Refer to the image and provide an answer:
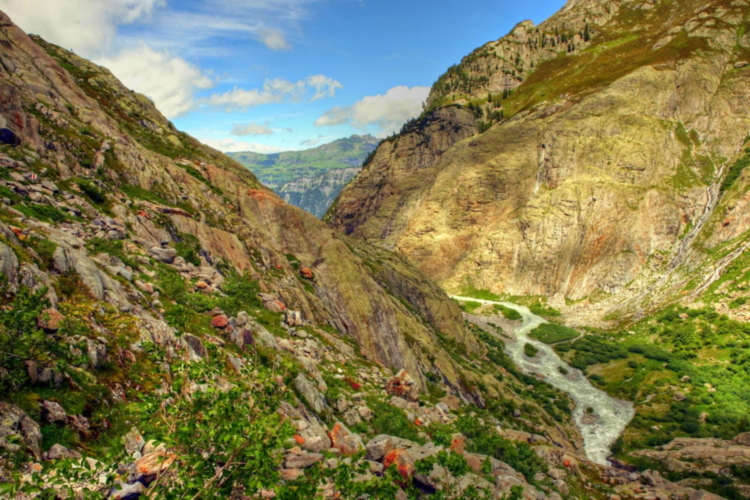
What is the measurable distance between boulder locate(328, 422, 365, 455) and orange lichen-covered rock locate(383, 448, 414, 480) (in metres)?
0.92

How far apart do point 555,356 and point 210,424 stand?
6825 centimetres

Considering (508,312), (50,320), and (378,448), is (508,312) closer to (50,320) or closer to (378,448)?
(378,448)

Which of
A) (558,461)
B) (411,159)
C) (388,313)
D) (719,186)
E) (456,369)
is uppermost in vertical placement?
(411,159)

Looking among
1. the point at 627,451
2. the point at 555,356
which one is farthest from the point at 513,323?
the point at 627,451

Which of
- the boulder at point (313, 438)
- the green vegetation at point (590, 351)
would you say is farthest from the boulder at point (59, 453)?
the green vegetation at point (590, 351)

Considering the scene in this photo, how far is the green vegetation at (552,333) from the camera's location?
69.9 meters

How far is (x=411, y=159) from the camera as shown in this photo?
136625 millimetres

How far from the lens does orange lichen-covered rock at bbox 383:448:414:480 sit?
11.2 meters

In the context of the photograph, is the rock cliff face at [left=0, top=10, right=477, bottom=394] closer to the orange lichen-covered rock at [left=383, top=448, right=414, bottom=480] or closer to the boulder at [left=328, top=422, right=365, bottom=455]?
the boulder at [left=328, top=422, right=365, bottom=455]

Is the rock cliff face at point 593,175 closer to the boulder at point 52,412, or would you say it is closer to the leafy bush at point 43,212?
the leafy bush at point 43,212

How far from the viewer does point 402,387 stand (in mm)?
20281

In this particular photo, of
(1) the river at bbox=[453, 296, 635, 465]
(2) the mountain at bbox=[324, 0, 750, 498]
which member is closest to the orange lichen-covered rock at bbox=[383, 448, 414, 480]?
(2) the mountain at bbox=[324, 0, 750, 498]

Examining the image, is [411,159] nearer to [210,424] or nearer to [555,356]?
[555,356]

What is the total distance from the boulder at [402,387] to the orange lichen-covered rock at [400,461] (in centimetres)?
818
